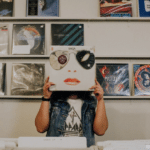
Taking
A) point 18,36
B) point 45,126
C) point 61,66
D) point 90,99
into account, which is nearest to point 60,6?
point 18,36

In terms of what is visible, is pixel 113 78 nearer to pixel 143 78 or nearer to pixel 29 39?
pixel 143 78

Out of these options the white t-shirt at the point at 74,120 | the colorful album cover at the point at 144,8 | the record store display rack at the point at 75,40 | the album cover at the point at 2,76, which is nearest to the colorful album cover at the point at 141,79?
Result: the record store display rack at the point at 75,40

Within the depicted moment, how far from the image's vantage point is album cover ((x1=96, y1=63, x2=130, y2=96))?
Answer: 1690 millimetres

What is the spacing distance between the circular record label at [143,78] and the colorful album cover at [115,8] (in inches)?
23.9

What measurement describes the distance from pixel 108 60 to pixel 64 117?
911 millimetres

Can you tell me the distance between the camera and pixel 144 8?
70.2 inches

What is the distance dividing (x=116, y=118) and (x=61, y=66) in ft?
3.20

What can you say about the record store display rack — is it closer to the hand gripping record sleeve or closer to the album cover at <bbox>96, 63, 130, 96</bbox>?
the album cover at <bbox>96, 63, 130, 96</bbox>

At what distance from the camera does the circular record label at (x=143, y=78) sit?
169 centimetres

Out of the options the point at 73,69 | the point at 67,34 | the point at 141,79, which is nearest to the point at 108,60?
the point at 141,79

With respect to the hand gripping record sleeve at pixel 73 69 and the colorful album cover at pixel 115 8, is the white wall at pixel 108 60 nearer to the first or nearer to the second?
the colorful album cover at pixel 115 8

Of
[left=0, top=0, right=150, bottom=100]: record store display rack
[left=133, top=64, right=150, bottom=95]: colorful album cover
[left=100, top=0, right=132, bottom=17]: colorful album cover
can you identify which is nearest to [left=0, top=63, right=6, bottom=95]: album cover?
[left=0, top=0, right=150, bottom=100]: record store display rack

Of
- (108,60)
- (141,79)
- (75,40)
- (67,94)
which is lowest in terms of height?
(67,94)

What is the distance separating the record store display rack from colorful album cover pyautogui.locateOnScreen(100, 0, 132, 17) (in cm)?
1
